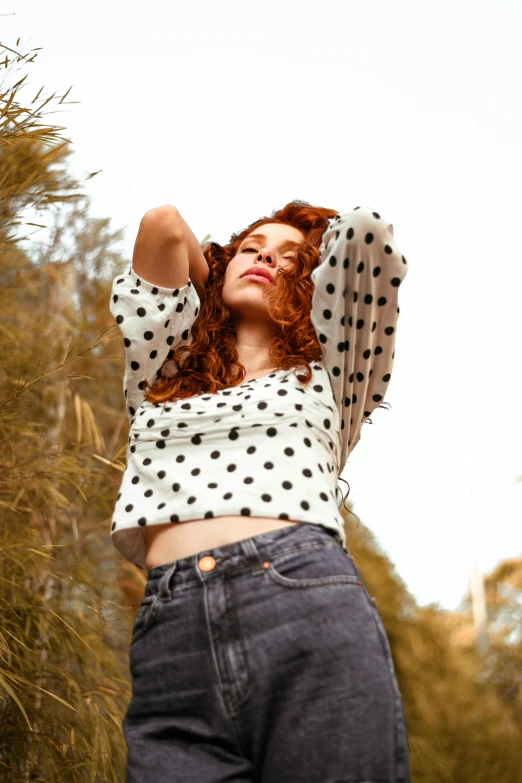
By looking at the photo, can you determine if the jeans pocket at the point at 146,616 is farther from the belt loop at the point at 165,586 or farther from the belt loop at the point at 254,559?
the belt loop at the point at 254,559

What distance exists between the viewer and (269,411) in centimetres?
115

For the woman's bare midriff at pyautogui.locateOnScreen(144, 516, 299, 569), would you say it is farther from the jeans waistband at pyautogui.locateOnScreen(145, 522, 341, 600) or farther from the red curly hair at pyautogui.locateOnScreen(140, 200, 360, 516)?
the red curly hair at pyautogui.locateOnScreen(140, 200, 360, 516)

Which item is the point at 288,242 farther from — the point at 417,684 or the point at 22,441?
the point at 417,684

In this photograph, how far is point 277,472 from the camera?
1.08 meters

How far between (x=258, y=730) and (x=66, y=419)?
206 centimetres

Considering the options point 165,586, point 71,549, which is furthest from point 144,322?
point 71,549

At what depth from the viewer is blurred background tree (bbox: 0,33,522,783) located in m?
1.77

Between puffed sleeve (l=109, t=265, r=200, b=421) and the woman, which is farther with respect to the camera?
puffed sleeve (l=109, t=265, r=200, b=421)

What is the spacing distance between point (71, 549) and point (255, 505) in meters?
1.65

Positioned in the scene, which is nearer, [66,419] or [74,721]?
[74,721]

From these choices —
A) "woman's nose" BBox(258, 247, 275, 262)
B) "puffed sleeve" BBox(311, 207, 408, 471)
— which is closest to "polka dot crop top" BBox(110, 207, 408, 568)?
"puffed sleeve" BBox(311, 207, 408, 471)

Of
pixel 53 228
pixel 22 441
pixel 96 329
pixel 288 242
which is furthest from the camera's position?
pixel 53 228

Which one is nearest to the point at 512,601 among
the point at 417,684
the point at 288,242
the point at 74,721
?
the point at 417,684

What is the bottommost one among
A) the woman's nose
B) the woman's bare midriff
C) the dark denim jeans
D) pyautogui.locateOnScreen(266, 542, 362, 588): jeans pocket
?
the dark denim jeans
